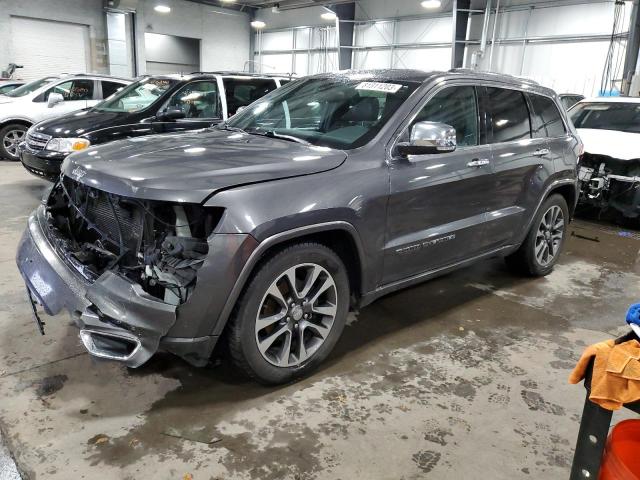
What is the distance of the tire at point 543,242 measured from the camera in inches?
169

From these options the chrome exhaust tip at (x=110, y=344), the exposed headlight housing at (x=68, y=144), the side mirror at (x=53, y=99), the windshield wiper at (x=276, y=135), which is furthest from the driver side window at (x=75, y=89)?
the chrome exhaust tip at (x=110, y=344)

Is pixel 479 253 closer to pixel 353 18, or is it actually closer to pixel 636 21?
pixel 636 21

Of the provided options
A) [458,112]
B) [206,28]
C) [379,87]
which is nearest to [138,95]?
[379,87]

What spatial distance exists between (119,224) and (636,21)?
1303cm

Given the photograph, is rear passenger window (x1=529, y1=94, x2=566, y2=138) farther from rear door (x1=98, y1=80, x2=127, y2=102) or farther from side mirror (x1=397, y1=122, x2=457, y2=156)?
rear door (x1=98, y1=80, x2=127, y2=102)

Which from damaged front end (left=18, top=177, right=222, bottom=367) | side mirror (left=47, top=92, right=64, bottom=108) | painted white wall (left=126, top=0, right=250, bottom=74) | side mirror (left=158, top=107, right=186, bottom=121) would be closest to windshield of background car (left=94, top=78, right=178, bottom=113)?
side mirror (left=158, top=107, right=186, bottom=121)

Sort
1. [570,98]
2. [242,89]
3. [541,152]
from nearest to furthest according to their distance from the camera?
1. [541,152]
2. [242,89]
3. [570,98]

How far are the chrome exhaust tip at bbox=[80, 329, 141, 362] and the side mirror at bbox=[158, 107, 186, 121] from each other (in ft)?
14.7

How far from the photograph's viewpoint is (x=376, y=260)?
114 inches

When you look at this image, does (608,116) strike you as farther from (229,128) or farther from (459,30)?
(459,30)

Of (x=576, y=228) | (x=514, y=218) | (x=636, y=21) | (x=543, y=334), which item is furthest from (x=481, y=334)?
(x=636, y=21)

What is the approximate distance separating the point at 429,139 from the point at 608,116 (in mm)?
5930

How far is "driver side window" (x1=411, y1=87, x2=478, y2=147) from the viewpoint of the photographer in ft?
10.5

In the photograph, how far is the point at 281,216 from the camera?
238 centimetres
